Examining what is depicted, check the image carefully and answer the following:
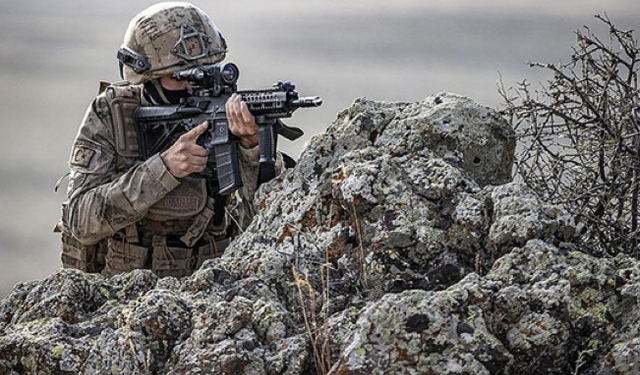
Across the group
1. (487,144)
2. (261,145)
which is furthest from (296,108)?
(487,144)

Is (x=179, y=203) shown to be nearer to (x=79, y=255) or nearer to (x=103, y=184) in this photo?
(x=103, y=184)

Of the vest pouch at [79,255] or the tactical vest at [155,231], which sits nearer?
the tactical vest at [155,231]

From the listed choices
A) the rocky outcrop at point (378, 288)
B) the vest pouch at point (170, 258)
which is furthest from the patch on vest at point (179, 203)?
the rocky outcrop at point (378, 288)

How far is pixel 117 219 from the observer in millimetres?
6934

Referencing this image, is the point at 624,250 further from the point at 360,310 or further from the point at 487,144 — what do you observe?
the point at 360,310

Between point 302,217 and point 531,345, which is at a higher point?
point 302,217

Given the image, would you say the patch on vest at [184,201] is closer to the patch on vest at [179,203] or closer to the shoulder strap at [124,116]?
Result: the patch on vest at [179,203]

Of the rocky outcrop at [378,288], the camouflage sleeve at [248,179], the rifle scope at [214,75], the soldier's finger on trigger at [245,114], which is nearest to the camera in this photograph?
the rocky outcrop at [378,288]

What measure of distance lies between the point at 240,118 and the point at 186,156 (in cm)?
58

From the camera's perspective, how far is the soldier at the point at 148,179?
684 cm

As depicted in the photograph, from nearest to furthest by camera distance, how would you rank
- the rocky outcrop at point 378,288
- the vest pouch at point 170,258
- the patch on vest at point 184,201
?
the rocky outcrop at point 378,288 < the patch on vest at point 184,201 < the vest pouch at point 170,258

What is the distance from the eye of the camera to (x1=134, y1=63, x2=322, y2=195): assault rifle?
6.03m

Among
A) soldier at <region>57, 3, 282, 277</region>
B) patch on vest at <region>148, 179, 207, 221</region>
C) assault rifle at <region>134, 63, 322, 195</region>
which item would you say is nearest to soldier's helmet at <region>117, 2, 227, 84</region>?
soldier at <region>57, 3, 282, 277</region>

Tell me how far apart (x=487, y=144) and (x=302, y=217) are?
83 centimetres
